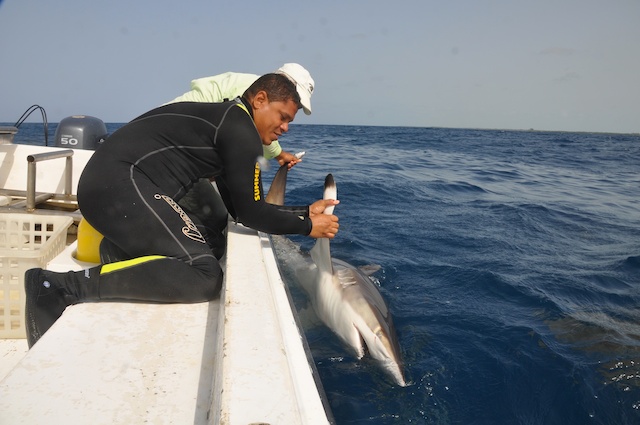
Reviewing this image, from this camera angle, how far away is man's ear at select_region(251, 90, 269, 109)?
2.93 metres

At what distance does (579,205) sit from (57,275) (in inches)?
399

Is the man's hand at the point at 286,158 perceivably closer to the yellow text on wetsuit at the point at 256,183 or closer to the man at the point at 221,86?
the man at the point at 221,86

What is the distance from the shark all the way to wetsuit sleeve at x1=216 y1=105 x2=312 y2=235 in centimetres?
57

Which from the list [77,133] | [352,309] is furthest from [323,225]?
[77,133]

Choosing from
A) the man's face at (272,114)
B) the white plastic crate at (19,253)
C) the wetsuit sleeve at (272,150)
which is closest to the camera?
the white plastic crate at (19,253)

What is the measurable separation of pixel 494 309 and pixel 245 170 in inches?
116

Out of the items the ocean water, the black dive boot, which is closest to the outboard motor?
the ocean water

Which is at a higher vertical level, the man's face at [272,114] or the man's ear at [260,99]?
the man's ear at [260,99]

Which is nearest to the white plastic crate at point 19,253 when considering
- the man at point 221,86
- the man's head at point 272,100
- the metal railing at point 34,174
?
the metal railing at point 34,174

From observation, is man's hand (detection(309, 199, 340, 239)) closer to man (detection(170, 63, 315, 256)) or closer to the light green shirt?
man (detection(170, 63, 315, 256))

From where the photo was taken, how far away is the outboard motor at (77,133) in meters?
6.00

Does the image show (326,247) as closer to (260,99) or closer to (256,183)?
(256,183)

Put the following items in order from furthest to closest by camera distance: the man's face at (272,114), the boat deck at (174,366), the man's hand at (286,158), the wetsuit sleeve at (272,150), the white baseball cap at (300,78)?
1. the man's hand at (286,158)
2. the wetsuit sleeve at (272,150)
3. the white baseball cap at (300,78)
4. the man's face at (272,114)
5. the boat deck at (174,366)

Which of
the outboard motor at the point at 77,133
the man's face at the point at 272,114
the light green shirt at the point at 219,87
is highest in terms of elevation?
the light green shirt at the point at 219,87
